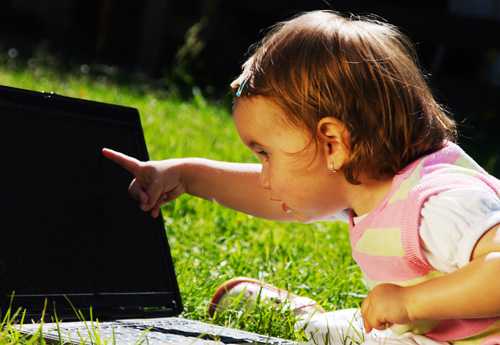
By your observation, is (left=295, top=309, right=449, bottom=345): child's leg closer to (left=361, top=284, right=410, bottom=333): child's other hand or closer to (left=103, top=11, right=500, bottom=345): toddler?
(left=103, top=11, right=500, bottom=345): toddler

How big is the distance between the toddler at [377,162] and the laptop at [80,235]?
342 mm

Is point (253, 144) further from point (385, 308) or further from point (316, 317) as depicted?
point (316, 317)

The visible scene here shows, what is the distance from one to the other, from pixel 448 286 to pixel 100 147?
95cm

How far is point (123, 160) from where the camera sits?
2352 millimetres

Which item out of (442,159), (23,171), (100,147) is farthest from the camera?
(100,147)

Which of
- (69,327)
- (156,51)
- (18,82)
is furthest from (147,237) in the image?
(156,51)

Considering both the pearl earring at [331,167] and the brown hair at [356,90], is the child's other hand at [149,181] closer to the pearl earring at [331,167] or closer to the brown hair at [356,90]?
the brown hair at [356,90]

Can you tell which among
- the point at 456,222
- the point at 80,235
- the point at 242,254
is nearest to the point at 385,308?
the point at 456,222

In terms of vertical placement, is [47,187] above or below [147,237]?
above

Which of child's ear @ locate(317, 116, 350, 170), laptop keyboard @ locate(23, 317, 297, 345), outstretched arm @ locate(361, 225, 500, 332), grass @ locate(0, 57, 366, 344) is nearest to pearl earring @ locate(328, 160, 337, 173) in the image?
child's ear @ locate(317, 116, 350, 170)

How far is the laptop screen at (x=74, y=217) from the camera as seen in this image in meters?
2.10

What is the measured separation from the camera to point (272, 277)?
9.57 ft

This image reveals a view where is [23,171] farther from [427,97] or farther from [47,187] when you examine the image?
[427,97]

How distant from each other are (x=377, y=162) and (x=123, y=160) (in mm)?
663
